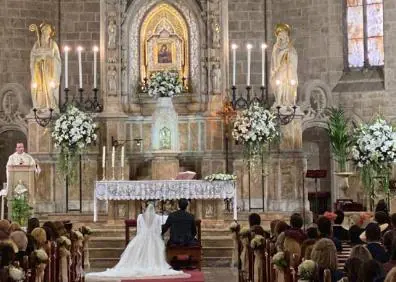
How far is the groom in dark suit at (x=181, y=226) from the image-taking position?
16031mm

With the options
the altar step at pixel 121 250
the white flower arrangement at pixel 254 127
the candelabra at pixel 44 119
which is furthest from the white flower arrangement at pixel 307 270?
the candelabra at pixel 44 119

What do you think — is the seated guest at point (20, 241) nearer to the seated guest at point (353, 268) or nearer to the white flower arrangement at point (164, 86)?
the seated guest at point (353, 268)

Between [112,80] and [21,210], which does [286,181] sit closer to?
[112,80]

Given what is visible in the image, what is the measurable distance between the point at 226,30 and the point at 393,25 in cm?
465

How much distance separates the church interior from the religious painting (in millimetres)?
34

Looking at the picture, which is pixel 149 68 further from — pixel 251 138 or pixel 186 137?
pixel 251 138

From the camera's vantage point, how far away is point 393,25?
82.4 feet

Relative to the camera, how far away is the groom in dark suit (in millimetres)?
16031

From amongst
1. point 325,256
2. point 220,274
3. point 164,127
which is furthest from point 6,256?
point 164,127

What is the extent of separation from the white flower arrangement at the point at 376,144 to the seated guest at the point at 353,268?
13.4 metres

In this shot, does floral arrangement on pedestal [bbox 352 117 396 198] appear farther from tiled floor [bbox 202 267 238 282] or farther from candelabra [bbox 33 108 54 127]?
candelabra [bbox 33 108 54 127]

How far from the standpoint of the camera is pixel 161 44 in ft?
78.3

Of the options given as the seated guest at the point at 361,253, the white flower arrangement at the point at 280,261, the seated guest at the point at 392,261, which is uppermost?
the seated guest at the point at 361,253

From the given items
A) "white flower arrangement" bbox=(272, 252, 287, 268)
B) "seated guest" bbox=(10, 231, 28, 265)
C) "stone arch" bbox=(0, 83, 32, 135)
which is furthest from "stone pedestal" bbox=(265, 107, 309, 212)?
"seated guest" bbox=(10, 231, 28, 265)
